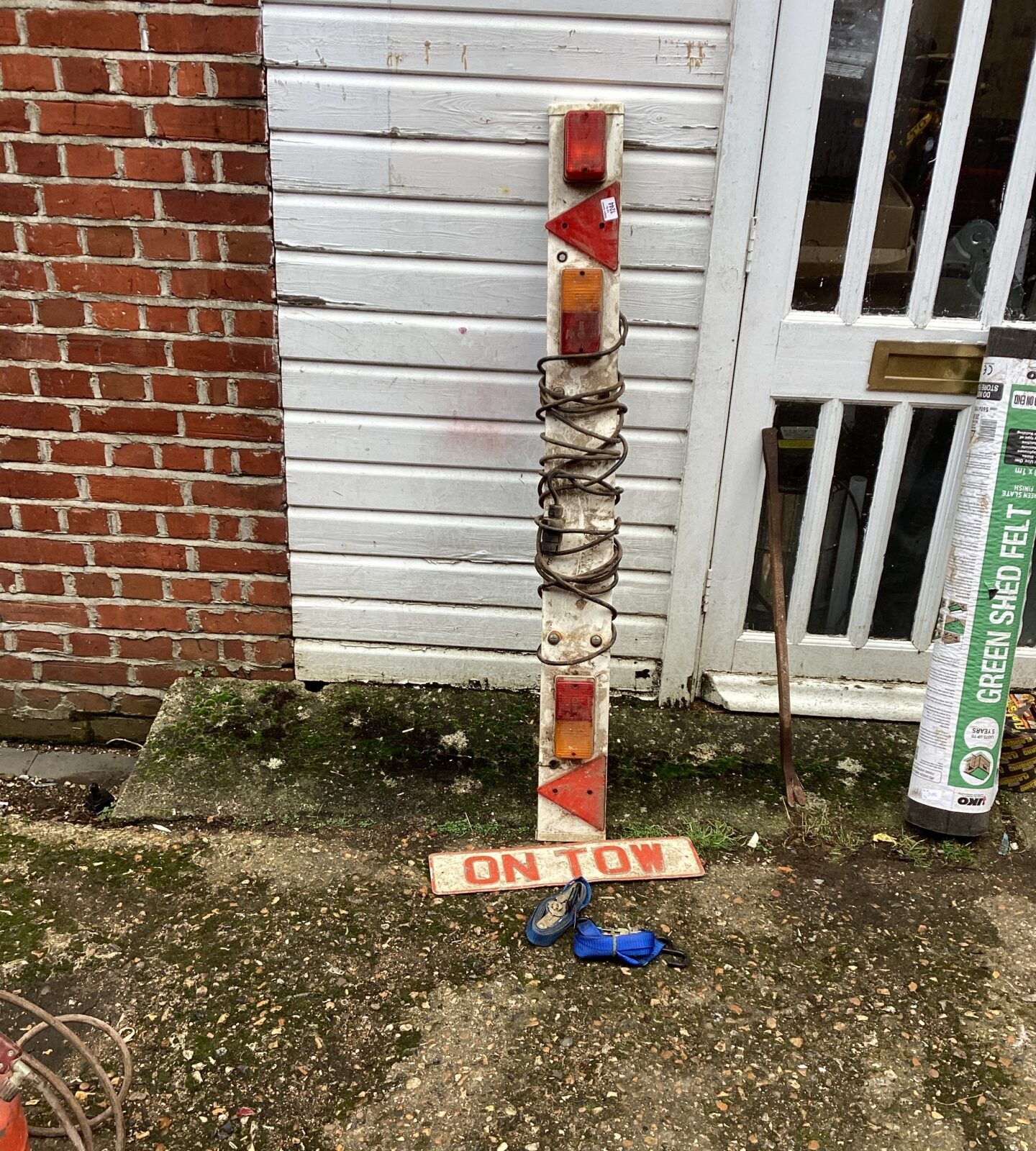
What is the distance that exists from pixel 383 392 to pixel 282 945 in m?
1.77

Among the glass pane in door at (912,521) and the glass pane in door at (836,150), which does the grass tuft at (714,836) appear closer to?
the glass pane in door at (912,521)

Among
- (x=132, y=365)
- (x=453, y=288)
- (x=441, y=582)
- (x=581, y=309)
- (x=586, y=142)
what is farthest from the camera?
(x=441, y=582)

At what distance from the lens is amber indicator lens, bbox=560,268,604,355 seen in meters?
2.32

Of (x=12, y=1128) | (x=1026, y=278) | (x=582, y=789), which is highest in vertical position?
(x=1026, y=278)

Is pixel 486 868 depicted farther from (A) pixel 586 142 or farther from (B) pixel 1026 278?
(B) pixel 1026 278

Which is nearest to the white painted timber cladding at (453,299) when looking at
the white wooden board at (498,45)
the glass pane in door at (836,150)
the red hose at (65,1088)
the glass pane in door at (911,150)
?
the white wooden board at (498,45)

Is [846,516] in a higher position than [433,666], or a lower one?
higher

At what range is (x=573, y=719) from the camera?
2625mm

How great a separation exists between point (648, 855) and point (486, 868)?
0.49 m

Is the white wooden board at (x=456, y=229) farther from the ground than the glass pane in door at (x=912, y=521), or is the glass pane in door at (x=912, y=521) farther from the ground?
the white wooden board at (x=456, y=229)

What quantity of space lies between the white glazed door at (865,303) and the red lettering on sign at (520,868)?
1065 mm

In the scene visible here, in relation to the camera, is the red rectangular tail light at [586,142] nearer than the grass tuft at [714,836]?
Yes

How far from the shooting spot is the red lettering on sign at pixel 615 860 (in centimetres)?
267

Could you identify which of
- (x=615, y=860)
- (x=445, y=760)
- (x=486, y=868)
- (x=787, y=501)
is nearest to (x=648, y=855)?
(x=615, y=860)
